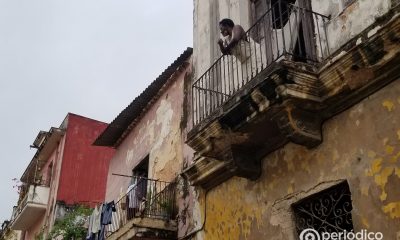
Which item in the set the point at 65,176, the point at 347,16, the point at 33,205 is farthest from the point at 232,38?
the point at 33,205

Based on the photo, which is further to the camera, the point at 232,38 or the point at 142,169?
the point at 142,169

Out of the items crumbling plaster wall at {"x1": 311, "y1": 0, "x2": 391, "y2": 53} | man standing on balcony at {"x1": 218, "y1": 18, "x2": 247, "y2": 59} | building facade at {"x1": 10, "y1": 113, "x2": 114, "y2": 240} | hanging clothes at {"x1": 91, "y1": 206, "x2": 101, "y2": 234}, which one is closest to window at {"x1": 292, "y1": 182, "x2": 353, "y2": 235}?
crumbling plaster wall at {"x1": 311, "y1": 0, "x2": 391, "y2": 53}

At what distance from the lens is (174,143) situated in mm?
9852

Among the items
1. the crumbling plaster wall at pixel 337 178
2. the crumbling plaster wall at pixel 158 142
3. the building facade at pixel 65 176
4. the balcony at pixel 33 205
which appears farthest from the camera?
the balcony at pixel 33 205

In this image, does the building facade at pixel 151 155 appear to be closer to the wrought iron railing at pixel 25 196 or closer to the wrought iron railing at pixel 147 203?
the wrought iron railing at pixel 147 203

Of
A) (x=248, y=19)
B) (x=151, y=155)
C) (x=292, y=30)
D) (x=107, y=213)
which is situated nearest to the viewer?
(x=292, y=30)

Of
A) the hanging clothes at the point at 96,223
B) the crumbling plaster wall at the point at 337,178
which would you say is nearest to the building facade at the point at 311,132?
the crumbling plaster wall at the point at 337,178

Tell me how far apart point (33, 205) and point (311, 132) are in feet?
46.4

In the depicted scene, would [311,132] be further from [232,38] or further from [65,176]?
[65,176]

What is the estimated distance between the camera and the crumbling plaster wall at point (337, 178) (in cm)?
496

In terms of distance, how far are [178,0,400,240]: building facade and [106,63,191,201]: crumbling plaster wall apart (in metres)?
2.11

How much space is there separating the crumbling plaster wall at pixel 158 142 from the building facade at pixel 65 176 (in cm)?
488

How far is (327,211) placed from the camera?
225 inches

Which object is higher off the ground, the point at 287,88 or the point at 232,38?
the point at 232,38
